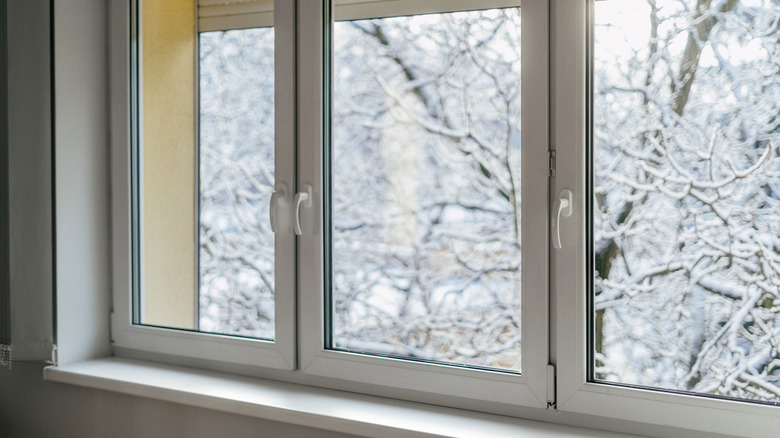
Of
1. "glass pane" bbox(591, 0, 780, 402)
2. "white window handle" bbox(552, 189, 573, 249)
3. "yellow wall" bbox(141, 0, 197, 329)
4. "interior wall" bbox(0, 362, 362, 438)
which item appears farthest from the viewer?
"yellow wall" bbox(141, 0, 197, 329)

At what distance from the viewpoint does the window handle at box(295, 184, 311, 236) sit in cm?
152

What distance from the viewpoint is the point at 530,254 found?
1290 mm

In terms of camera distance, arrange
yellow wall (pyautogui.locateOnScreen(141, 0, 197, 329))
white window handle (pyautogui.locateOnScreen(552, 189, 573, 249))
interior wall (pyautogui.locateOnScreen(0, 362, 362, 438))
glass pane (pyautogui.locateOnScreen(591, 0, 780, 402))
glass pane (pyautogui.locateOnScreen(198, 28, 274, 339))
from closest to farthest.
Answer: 1. glass pane (pyautogui.locateOnScreen(591, 0, 780, 402))
2. white window handle (pyautogui.locateOnScreen(552, 189, 573, 249))
3. interior wall (pyautogui.locateOnScreen(0, 362, 362, 438))
4. glass pane (pyautogui.locateOnScreen(198, 28, 274, 339))
5. yellow wall (pyautogui.locateOnScreen(141, 0, 197, 329))

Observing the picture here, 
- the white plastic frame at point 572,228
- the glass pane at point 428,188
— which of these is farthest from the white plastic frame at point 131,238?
the white plastic frame at point 572,228

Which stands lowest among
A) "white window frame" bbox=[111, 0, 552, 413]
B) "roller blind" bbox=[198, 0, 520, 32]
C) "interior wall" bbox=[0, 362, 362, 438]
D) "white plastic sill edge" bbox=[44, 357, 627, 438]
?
"interior wall" bbox=[0, 362, 362, 438]

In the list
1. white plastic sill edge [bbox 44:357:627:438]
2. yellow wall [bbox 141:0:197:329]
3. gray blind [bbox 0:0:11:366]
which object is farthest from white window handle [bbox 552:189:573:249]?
gray blind [bbox 0:0:11:366]

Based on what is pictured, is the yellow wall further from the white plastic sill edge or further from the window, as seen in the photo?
the white plastic sill edge

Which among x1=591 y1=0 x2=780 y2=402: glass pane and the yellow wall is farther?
the yellow wall

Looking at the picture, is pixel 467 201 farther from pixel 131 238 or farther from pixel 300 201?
pixel 131 238

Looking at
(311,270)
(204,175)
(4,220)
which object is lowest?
(311,270)

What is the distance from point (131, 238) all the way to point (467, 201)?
1.01m

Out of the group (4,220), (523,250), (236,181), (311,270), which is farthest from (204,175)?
(523,250)

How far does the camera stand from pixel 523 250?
Answer: 1.30 m

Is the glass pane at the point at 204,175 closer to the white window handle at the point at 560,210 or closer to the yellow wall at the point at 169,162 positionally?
the yellow wall at the point at 169,162
